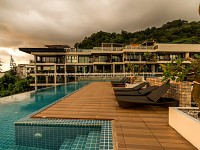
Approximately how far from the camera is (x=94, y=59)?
32.7 metres

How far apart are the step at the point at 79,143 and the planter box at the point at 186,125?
1.91 metres

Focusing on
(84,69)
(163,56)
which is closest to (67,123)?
(84,69)

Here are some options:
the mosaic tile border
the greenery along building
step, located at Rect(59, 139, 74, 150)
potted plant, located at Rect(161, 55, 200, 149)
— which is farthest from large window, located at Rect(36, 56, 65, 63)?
potted plant, located at Rect(161, 55, 200, 149)

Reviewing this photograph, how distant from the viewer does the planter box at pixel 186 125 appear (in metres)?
2.62

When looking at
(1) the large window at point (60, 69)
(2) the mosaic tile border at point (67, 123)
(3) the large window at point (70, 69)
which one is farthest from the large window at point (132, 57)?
(2) the mosaic tile border at point (67, 123)

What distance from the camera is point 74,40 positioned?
6234 cm

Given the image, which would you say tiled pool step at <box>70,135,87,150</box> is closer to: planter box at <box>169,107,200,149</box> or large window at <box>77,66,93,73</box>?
planter box at <box>169,107,200,149</box>

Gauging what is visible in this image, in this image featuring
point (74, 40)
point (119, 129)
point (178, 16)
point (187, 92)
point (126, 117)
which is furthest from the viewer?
point (178, 16)

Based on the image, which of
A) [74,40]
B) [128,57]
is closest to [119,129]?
[128,57]

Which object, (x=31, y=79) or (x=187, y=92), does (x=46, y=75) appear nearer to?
(x=31, y=79)

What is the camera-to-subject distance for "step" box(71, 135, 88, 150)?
3320 millimetres

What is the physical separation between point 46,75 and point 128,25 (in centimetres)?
4436

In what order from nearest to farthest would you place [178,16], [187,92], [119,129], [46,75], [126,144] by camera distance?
[126,144] → [119,129] → [187,92] → [46,75] → [178,16]

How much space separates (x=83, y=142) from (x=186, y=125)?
205 centimetres
